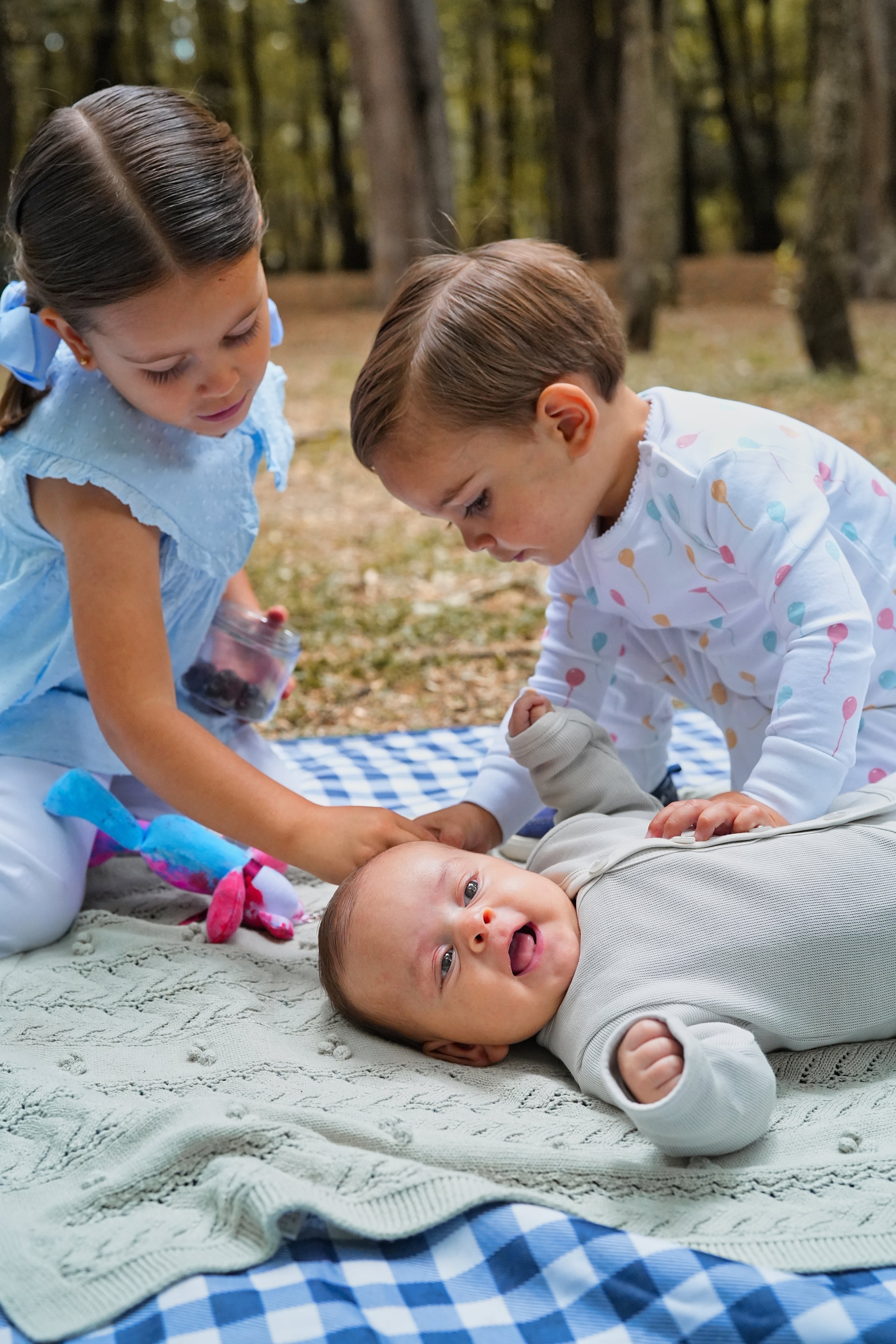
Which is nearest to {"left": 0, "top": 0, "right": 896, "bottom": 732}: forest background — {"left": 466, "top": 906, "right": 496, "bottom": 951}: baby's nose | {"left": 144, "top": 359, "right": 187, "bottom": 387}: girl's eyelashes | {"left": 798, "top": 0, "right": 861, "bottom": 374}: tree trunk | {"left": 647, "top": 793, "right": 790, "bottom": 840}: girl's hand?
{"left": 798, "top": 0, "right": 861, "bottom": 374}: tree trunk

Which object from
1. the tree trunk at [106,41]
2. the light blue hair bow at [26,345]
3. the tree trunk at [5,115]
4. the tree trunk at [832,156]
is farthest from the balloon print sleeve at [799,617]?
the tree trunk at [106,41]

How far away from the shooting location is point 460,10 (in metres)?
11.6

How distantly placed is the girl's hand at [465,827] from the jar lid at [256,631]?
0.43 meters

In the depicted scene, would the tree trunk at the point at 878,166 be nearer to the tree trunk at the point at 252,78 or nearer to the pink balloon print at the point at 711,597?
the pink balloon print at the point at 711,597

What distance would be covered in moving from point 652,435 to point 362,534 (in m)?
2.60

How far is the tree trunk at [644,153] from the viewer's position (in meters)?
5.91

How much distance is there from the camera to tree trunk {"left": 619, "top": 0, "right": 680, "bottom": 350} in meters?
5.91

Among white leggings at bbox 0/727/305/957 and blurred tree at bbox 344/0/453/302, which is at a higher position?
blurred tree at bbox 344/0/453/302

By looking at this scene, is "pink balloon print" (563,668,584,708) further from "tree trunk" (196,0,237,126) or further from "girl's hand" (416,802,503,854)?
"tree trunk" (196,0,237,126)

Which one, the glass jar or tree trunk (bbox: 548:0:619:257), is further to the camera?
tree trunk (bbox: 548:0:619:257)

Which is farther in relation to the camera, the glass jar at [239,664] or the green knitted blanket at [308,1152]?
the glass jar at [239,664]

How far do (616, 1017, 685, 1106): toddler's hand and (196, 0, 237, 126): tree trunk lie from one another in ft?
42.1

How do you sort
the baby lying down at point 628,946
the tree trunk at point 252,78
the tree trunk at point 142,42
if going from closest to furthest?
the baby lying down at point 628,946 < the tree trunk at point 142,42 < the tree trunk at point 252,78

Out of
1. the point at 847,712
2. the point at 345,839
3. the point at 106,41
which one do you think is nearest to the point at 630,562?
the point at 847,712
